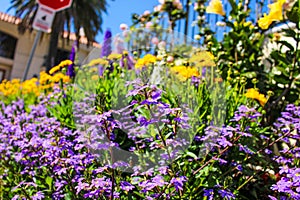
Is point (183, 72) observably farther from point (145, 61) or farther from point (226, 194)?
point (226, 194)

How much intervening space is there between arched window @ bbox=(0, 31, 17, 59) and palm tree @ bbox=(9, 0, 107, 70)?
11.2ft

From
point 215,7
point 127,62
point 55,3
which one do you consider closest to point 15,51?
point 55,3

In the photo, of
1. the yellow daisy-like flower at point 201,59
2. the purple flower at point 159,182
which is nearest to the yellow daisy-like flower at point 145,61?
the yellow daisy-like flower at point 201,59

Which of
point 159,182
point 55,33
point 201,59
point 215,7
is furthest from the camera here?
point 55,33

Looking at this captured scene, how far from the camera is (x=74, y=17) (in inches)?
425

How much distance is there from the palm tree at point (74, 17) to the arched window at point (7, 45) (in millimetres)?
3423

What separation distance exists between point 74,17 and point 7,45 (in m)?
5.83

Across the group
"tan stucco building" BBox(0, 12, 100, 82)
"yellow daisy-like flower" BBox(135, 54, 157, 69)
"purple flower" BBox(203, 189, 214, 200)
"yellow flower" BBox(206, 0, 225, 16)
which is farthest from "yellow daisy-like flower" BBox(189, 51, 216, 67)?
"tan stucco building" BBox(0, 12, 100, 82)

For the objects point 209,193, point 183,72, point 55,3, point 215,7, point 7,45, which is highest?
point 7,45

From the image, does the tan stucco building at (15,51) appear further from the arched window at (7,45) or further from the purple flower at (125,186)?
the purple flower at (125,186)

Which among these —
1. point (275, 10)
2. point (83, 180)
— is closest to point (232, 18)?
point (275, 10)

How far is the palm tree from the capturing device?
10.4m

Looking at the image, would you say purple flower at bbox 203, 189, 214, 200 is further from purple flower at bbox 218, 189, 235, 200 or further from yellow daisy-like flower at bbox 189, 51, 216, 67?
yellow daisy-like flower at bbox 189, 51, 216, 67

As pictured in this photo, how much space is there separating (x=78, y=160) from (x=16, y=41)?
15.5m
